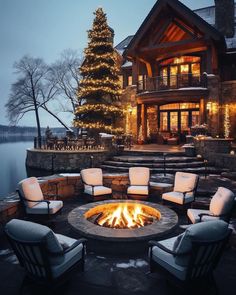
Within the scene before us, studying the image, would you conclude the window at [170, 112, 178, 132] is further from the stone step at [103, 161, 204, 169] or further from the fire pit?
the fire pit

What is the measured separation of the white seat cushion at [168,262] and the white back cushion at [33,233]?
4.95 feet

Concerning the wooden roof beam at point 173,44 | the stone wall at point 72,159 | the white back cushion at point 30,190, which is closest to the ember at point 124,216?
the white back cushion at point 30,190

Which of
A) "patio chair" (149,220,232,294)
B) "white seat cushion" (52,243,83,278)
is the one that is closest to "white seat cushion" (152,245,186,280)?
"patio chair" (149,220,232,294)

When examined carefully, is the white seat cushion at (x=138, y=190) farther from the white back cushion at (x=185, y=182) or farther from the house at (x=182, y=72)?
the house at (x=182, y=72)

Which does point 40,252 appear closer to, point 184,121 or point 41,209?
point 41,209

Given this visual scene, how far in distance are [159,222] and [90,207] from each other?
6.35ft

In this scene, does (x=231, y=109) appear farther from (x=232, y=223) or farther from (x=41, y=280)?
(x=41, y=280)

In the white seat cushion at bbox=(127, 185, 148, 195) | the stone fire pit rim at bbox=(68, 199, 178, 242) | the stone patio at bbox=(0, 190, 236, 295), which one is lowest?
the stone patio at bbox=(0, 190, 236, 295)

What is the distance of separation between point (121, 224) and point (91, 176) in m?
2.64

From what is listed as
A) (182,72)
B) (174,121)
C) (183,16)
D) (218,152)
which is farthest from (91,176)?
(182,72)

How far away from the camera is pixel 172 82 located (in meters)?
20.1

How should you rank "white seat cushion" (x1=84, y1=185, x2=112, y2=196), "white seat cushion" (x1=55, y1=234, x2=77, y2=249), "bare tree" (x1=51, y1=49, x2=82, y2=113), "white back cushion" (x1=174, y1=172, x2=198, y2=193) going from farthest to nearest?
1. "bare tree" (x1=51, y1=49, x2=82, y2=113)
2. "white seat cushion" (x1=84, y1=185, x2=112, y2=196)
3. "white back cushion" (x1=174, y1=172, x2=198, y2=193)
4. "white seat cushion" (x1=55, y1=234, x2=77, y2=249)

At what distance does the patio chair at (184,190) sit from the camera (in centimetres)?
710

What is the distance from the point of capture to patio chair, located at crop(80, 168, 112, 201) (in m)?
8.03
